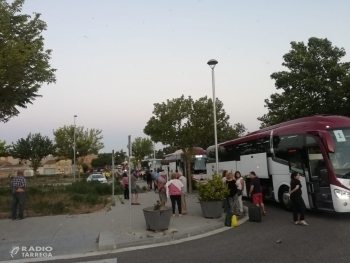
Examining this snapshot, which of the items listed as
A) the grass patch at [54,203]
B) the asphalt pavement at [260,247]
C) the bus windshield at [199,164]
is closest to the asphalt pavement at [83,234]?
the asphalt pavement at [260,247]

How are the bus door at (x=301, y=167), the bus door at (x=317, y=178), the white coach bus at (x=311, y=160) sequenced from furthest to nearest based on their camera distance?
the bus door at (x=301, y=167)
the bus door at (x=317, y=178)
the white coach bus at (x=311, y=160)

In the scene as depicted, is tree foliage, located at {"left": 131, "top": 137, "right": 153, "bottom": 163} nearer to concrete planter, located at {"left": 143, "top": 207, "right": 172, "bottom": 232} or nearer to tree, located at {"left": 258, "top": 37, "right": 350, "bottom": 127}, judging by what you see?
tree, located at {"left": 258, "top": 37, "right": 350, "bottom": 127}

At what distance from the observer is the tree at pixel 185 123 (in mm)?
24562

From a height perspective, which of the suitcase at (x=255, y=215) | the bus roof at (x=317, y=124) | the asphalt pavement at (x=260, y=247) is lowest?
the asphalt pavement at (x=260, y=247)

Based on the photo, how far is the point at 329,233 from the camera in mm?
9383

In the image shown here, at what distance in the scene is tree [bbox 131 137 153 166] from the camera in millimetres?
72250

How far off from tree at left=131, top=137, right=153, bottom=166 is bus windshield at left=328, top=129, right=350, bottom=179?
61.4 m

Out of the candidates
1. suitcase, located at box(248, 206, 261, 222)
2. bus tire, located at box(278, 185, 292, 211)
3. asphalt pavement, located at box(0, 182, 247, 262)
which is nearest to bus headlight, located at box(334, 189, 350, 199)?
suitcase, located at box(248, 206, 261, 222)

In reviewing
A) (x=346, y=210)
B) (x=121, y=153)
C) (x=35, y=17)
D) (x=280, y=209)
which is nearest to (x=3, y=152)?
(x=121, y=153)

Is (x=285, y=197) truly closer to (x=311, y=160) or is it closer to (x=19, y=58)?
(x=311, y=160)

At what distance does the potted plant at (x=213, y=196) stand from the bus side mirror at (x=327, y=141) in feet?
12.0

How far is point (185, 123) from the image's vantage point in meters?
25.2

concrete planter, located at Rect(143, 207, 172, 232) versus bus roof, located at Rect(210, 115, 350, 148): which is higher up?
bus roof, located at Rect(210, 115, 350, 148)

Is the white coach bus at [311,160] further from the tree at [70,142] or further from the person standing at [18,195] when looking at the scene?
the tree at [70,142]
